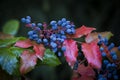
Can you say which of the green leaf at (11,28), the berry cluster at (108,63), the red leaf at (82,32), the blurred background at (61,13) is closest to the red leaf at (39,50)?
the red leaf at (82,32)

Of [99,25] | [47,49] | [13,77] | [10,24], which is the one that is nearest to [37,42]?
[47,49]

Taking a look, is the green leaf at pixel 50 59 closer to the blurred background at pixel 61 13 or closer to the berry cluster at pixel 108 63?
the berry cluster at pixel 108 63

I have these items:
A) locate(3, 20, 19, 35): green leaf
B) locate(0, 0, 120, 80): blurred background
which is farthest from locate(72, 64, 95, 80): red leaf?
locate(0, 0, 120, 80): blurred background

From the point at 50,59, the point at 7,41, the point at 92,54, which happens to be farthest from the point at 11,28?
the point at 92,54

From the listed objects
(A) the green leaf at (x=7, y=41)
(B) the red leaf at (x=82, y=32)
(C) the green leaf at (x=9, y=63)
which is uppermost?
(B) the red leaf at (x=82, y=32)

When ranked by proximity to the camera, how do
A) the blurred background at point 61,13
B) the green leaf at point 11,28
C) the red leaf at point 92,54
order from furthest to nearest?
the blurred background at point 61,13, the green leaf at point 11,28, the red leaf at point 92,54

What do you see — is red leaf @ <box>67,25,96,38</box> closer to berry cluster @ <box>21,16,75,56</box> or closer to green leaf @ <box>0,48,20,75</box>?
berry cluster @ <box>21,16,75,56</box>

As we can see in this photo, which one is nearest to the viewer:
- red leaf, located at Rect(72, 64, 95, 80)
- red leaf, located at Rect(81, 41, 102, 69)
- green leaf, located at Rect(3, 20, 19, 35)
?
red leaf, located at Rect(81, 41, 102, 69)

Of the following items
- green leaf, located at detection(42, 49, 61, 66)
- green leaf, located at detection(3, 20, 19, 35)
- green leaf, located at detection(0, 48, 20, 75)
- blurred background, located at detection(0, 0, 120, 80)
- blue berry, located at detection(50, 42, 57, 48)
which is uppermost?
blurred background, located at detection(0, 0, 120, 80)
